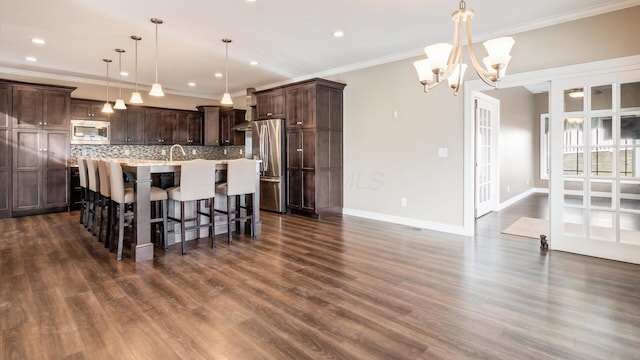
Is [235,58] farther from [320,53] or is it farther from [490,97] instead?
[490,97]

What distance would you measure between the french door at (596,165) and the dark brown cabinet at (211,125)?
7127 mm

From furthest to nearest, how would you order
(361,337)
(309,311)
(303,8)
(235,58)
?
(235,58) < (303,8) < (309,311) < (361,337)

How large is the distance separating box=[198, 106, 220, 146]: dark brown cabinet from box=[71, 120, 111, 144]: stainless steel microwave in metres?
2.14

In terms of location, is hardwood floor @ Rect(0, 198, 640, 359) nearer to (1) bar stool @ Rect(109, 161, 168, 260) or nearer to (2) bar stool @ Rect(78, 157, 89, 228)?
(1) bar stool @ Rect(109, 161, 168, 260)

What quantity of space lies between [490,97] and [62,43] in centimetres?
701

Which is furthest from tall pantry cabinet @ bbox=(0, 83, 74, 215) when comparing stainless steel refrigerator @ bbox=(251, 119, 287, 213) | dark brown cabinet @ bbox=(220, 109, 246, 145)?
stainless steel refrigerator @ bbox=(251, 119, 287, 213)

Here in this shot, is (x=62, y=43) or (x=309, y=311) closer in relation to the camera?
(x=309, y=311)

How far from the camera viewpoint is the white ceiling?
11.6 feet

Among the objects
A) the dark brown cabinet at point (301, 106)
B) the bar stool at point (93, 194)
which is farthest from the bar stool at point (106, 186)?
the dark brown cabinet at point (301, 106)

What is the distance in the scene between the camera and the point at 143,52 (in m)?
5.17

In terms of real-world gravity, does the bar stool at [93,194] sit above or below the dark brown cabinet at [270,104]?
below

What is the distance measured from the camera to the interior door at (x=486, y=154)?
5.96 m

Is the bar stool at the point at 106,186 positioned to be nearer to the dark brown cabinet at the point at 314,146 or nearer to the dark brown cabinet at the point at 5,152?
the dark brown cabinet at the point at 5,152

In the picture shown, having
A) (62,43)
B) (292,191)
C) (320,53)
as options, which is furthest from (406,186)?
(62,43)
